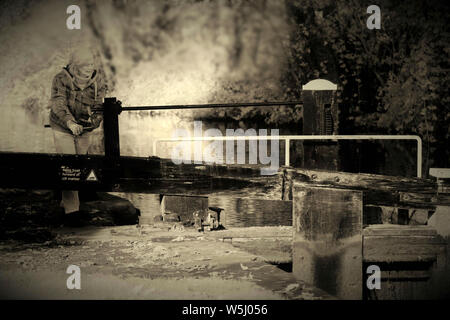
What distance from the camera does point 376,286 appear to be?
170 inches

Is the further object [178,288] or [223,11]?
[223,11]

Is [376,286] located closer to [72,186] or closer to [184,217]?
[184,217]

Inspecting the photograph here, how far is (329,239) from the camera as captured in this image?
Result: 12.0 feet

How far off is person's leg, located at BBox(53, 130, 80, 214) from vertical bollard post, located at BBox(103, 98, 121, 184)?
273 centimetres

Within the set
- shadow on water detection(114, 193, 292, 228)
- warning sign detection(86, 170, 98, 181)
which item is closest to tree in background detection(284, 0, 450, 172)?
shadow on water detection(114, 193, 292, 228)

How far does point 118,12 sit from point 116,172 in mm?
5995

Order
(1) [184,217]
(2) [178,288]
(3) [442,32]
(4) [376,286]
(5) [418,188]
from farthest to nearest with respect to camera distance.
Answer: (3) [442,32] → (1) [184,217] → (4) [376,286] → (5) [418,188] → (2) [178,288]

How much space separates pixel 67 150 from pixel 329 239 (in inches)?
203

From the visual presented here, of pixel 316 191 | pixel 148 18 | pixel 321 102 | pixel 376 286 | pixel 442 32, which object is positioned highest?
pixel 148 18

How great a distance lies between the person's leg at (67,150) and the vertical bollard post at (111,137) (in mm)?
2729

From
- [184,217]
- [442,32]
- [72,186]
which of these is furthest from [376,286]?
[442,32]

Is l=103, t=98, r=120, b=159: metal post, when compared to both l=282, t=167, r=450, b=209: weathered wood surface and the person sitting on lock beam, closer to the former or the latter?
the person sitting on lock beam

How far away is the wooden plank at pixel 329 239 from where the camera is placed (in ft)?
11.9

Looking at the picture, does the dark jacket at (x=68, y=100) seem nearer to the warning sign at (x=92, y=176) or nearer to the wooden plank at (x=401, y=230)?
the warning sign at (x=92, y=176)
